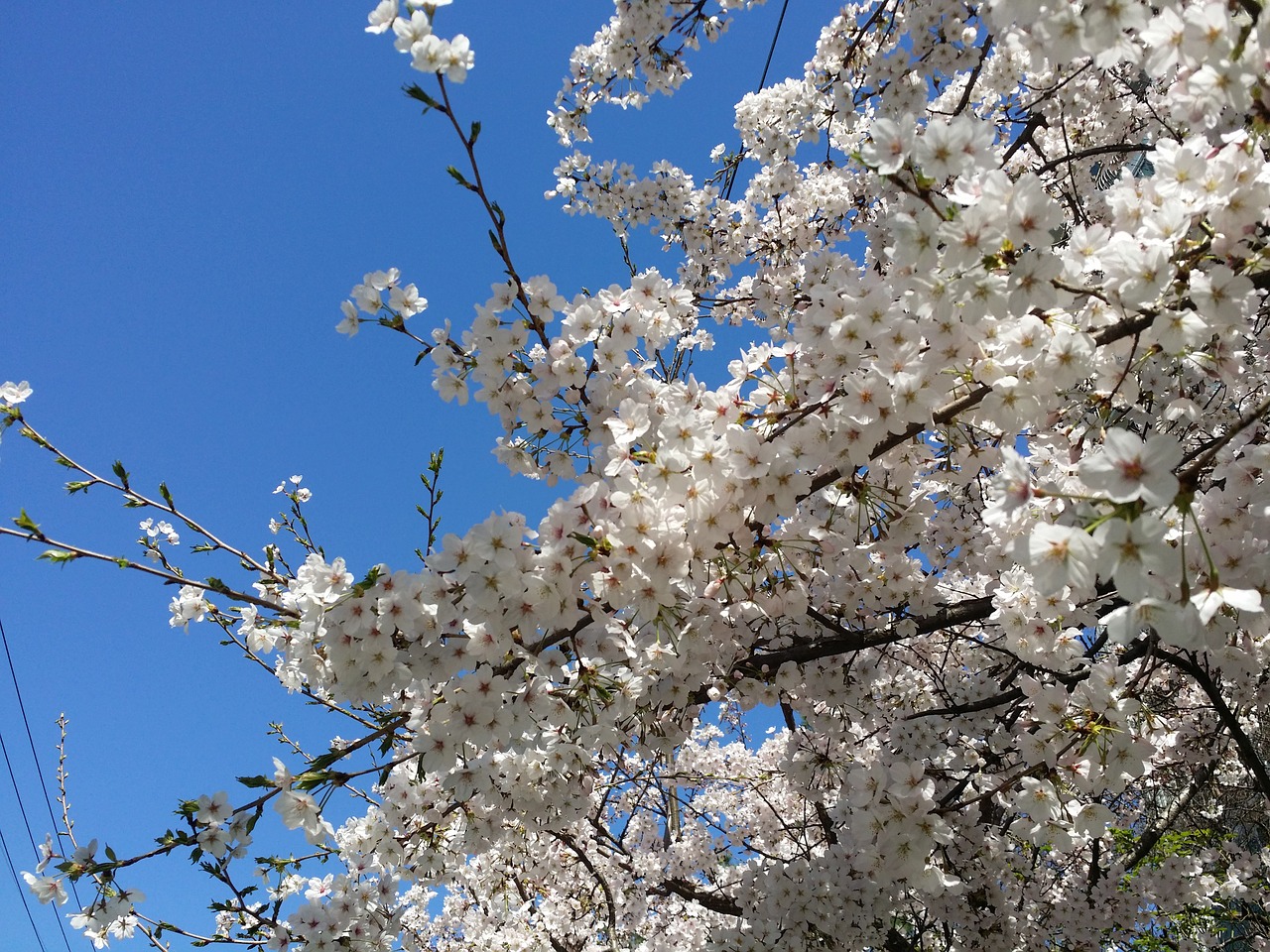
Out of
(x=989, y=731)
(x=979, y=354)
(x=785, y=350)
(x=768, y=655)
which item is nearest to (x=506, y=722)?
(x=768, y=655)

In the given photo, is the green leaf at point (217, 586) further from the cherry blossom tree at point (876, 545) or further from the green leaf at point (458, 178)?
the green leaf at point (458, 178)

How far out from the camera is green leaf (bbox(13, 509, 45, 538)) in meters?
2.48

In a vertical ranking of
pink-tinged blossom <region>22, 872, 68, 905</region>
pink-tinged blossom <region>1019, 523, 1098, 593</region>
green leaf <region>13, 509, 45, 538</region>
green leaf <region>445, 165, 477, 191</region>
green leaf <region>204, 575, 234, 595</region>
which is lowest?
pink-tinged blossom <region>1019, 523, 1098, 593</region>

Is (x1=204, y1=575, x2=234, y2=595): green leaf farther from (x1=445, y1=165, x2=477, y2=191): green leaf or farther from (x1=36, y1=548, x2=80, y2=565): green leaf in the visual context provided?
(x1=445, y1=165, x2=477, y2=191): green leaf

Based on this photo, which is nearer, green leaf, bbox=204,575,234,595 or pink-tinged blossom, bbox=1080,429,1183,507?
pink-tinged blossom, bbox=1080,429,1183,507

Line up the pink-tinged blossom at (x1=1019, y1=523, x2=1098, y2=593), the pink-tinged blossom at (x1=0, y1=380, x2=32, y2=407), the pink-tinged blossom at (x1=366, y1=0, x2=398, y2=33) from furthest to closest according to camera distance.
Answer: the pink-tinged blossom at (x1=0, y1=380, x2=32, y2=407), the pink-tinged blossom at (x1=366, y1=0, x2=398, y2=33), the pink-tinged blossom at (x1=1019, y1=523, x2=1098, y2=593)

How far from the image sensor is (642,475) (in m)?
2.32

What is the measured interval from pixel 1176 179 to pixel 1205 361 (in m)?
0.55

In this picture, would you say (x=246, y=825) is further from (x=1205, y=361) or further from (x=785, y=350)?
(x=1205, y=361)

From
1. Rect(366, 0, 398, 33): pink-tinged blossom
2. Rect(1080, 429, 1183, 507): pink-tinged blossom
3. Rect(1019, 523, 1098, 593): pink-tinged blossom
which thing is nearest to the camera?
Rect(1080, 429, 1183, 507): pink-tinged blossom

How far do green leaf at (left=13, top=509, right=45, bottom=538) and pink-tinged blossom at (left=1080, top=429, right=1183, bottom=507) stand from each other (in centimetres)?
311

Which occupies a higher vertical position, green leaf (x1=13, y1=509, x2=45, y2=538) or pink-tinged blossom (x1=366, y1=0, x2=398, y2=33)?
pink-tinged blossom (x1=366, y1=0, x2=398, y2=33)

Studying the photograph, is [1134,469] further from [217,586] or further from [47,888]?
[47,888]

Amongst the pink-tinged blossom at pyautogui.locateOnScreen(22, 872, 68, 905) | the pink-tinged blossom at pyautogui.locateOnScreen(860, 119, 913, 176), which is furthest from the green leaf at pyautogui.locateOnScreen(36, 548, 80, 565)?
the pink-tinged blossom at pyautogui.locateOnScreen(860, 119, 913, 176)
